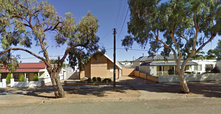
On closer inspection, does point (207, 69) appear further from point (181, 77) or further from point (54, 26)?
point (54, 26)

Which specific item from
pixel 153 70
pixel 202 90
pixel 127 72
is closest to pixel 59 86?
pixel 202 90

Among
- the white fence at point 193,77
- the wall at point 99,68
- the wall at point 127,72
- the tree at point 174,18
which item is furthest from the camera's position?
the wall at point 127,72

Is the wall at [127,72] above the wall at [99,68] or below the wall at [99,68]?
below

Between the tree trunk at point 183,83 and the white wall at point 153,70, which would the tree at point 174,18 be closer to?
the tree trunk at point 183,83

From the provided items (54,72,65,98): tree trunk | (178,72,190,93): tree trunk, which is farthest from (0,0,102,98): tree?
(178,72,190,93): tree trunk

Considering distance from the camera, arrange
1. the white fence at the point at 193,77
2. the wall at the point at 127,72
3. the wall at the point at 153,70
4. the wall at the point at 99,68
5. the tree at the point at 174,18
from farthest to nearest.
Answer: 1. the wall at the point at 127,72
2. the wall at the point at 153,70
3. the wall at the point at 99,68
4. the white fence at the point at 193,77
5. the tree at the point at 174,18

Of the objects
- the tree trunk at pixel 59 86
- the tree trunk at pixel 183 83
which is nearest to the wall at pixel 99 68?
the tree trunk at pixel 59 86

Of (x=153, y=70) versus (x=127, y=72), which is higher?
(x=153, y=70)

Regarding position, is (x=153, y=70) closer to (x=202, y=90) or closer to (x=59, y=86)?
(x=202, y=90)

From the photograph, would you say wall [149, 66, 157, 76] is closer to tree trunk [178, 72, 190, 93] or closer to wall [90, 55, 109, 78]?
wall [90, 55, 109, 78]

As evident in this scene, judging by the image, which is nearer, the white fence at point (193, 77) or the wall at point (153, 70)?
the white fence at point (193, 77)

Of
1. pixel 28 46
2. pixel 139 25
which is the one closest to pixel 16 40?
pixel 28 46

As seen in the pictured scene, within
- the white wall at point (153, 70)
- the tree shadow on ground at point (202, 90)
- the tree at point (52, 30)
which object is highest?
the tree at point (52, 30)

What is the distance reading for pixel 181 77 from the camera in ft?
33.2
